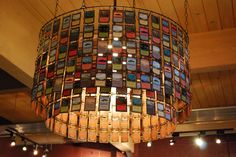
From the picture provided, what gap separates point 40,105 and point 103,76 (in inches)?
24.3

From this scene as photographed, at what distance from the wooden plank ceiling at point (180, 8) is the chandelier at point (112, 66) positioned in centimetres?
127

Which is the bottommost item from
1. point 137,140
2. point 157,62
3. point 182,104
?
point 137,140

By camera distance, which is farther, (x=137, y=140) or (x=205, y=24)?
(x=205, y=24)

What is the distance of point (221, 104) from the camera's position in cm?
689

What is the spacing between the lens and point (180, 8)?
3859 mm

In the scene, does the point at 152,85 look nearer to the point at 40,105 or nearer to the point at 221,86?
the point at 40,105

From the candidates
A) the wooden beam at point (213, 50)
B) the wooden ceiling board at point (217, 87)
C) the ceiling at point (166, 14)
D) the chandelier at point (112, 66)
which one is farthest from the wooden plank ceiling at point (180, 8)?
the wooden ceiling board at point (217, 87)

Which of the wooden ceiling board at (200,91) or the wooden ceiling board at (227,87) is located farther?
the wooden ceiling board at (200,91)

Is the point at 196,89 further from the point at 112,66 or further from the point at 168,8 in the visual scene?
the point at 112,66

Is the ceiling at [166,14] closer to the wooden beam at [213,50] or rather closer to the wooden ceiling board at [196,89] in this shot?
the wooden beam at [213,50]

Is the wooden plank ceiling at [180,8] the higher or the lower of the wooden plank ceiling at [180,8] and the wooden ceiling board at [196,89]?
the higher

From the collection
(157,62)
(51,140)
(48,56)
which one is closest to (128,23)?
(157,62)

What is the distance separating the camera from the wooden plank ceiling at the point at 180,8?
378cm

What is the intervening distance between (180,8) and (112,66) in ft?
6.26
